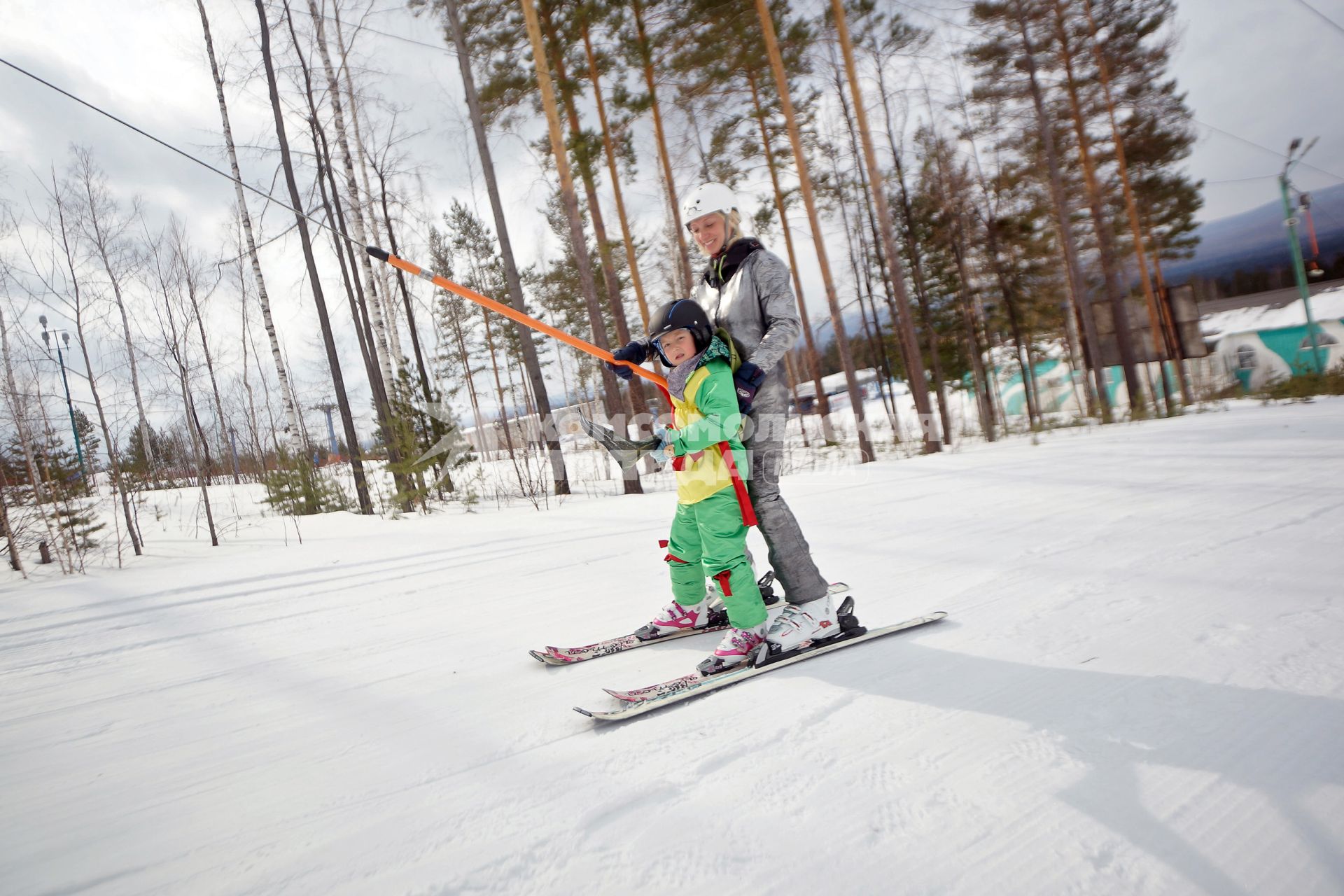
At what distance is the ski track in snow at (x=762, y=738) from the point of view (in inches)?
48.5

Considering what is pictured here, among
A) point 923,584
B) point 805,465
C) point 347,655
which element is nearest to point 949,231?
point 805,465

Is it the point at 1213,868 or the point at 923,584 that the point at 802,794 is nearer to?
the point at 1213,868

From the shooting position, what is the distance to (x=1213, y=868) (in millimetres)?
1092

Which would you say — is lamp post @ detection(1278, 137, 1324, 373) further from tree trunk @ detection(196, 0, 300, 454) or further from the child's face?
tree trunk @ detection(196, 0, 300, 454)

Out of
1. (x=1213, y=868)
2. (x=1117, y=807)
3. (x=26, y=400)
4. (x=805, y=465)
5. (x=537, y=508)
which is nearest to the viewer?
(x=1213, y=868)

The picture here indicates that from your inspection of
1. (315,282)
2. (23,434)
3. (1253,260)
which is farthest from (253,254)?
(1253,260)

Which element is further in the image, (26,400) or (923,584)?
(26,400)

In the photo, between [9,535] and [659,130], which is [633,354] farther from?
[659,130]

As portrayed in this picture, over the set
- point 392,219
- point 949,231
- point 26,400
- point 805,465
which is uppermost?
point 392,219

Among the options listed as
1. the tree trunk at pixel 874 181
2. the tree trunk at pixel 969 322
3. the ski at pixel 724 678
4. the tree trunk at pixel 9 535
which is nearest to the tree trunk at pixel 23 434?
the tree trunk at pixel 9 535

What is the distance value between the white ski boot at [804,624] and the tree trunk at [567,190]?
6.41 m

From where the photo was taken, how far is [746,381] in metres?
2.33

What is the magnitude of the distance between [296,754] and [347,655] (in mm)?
964

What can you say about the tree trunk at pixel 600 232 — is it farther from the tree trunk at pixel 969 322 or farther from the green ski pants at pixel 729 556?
the tree trunk at pixel 969 322
